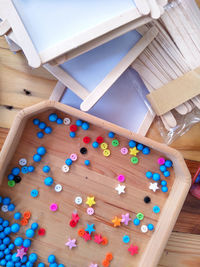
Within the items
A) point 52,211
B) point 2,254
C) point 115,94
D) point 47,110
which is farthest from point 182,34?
point 2,254

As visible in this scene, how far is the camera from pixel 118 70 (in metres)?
0.61

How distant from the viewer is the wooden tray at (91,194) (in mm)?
623

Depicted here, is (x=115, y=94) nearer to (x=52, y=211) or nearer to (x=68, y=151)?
(x=68, y=151)

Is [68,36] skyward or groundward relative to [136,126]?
skyward

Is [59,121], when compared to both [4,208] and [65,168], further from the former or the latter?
[4,208]

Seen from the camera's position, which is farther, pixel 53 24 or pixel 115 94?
pixel 115 94

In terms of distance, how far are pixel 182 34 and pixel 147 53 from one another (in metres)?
0.09

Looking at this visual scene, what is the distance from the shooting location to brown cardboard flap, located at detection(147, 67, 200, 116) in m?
0.64

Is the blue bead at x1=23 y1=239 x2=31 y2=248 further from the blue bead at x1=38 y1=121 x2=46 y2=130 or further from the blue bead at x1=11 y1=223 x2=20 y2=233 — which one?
the blue bead at x1=38 y1=121 x2=46 y2=130

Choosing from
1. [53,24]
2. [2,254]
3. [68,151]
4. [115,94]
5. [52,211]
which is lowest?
[2,254]

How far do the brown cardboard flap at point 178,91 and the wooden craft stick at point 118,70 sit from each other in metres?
0.09

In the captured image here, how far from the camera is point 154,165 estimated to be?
65cm

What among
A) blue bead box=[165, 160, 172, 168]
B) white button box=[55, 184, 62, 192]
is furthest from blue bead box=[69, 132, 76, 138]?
blue bead box=[165, 160, 172, 168]

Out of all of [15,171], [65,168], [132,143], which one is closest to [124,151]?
[132,143]
